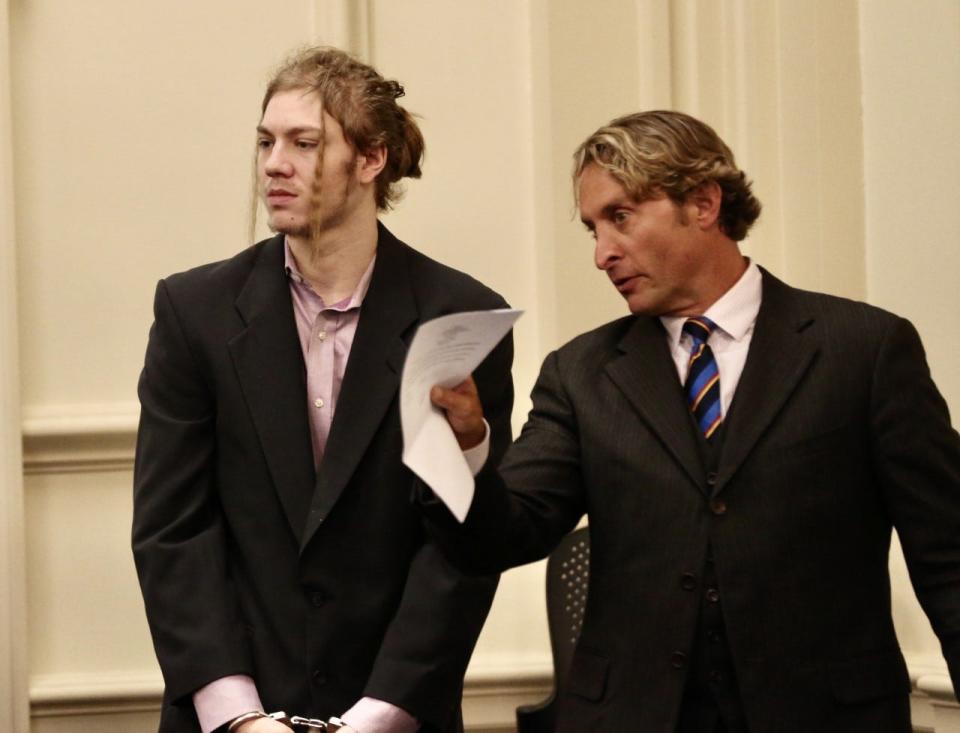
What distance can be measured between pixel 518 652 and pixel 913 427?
1912 millimetres

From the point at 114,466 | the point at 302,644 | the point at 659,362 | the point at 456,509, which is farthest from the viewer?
the point at 114,466

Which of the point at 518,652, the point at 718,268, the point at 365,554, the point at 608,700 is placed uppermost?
the point at 718,268

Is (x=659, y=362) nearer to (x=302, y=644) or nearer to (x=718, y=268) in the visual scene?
(x=718, y=268)

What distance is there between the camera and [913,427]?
2400 mm

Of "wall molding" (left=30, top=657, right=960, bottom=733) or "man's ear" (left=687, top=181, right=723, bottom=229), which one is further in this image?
"wall molding" (left=30, top=657, right=960, bottom=733)

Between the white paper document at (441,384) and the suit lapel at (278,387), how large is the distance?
766mm

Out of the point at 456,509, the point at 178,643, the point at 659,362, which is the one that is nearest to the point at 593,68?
the point at 659,362

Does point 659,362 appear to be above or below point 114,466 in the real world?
above

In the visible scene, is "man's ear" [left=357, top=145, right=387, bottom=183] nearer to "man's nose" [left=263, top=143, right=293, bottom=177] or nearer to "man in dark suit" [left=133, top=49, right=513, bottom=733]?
"man in dark suit" [left=133, top=49, right=513, bottom=733]

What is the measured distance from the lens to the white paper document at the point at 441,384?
1.88m

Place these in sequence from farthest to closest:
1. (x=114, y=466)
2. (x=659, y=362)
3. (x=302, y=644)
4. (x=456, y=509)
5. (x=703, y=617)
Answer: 1. (x=114, y=466)
2. (x=302, y=644)
3. (x=659, y=362)
4. (x=703, y=617)
5. (x=456, y=509)

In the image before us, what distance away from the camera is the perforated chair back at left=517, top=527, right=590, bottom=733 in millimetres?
3814

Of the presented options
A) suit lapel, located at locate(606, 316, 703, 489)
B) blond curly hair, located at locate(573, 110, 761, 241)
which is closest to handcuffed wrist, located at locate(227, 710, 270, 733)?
suit lapel, located at locate(606, 316, 703, 489)

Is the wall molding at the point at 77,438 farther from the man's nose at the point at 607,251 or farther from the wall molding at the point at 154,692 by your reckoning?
the man's nose at the point at 607,251
